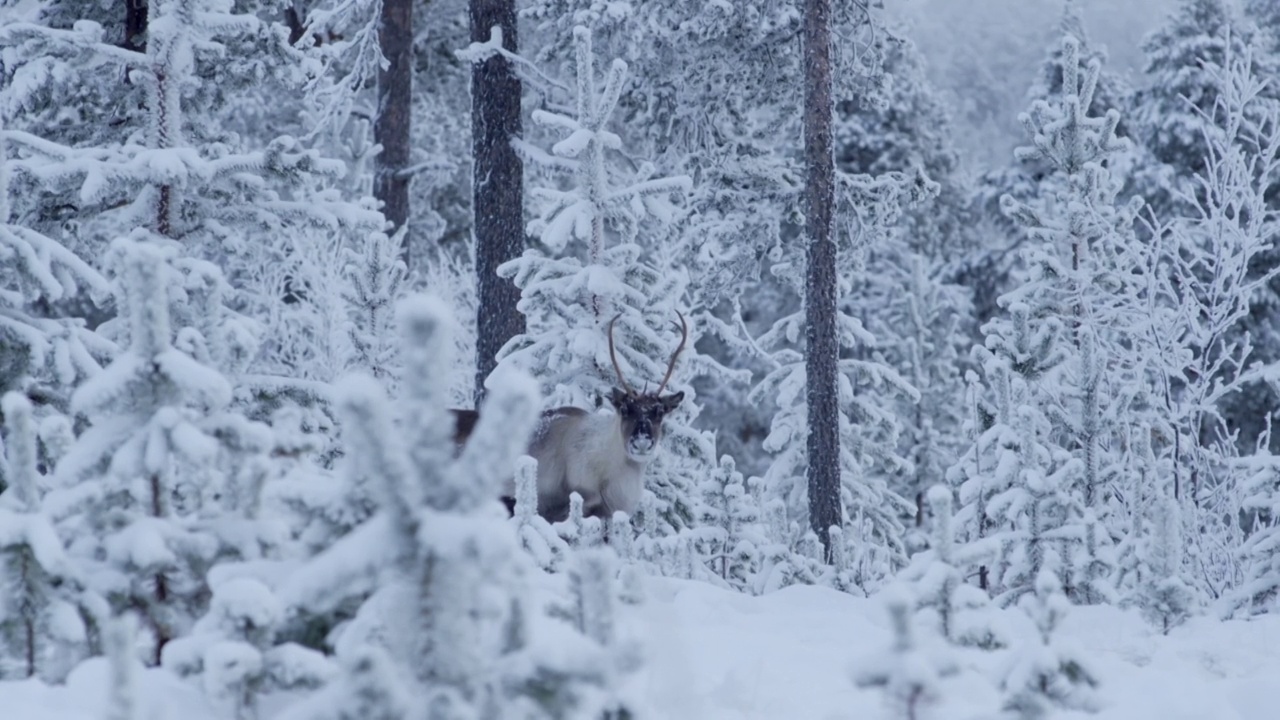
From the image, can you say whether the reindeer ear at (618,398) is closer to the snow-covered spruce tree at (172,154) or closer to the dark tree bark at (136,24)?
the snow-covered spruce tree at (172,154)

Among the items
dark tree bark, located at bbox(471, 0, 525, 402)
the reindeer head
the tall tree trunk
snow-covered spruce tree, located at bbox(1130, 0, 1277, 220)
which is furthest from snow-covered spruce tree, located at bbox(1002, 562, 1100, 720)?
snow-covered spruce tree, located at bbox(1130, 0, 1277, 220)

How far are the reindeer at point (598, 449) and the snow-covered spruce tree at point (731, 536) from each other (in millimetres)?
846

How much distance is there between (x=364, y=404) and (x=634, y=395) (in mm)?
8140

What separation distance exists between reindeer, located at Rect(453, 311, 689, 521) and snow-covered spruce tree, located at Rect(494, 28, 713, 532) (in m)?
0.56

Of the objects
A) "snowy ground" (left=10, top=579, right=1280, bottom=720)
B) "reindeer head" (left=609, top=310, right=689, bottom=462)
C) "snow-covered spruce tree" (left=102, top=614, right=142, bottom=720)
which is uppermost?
"snow-covered spruce tree" (left=102, top=614, right=142, bottom=720)

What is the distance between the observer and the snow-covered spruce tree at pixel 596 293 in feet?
38.3

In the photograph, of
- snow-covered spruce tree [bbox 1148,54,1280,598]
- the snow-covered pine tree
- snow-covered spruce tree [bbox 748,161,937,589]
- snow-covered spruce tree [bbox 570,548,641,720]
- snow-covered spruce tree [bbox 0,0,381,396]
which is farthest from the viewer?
snow-covered spruce tree [bbox 748,161,937,589]

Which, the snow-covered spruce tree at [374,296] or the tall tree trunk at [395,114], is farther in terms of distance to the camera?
the tall tree trunk at [395,114]

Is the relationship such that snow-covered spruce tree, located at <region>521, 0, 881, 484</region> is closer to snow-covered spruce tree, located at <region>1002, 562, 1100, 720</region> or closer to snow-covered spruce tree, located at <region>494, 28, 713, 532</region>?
snow-covered spruce tree, located at <region>494, 28, 713, 532</region>

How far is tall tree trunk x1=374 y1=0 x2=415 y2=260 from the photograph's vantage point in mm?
18906

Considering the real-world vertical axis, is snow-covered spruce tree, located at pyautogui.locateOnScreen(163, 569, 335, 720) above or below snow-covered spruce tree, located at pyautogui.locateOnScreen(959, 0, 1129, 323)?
below

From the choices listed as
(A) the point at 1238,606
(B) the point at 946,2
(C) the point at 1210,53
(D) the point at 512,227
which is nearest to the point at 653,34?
(D) the point at 512,227

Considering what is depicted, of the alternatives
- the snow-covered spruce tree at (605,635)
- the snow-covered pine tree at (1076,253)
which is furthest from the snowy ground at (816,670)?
the snow-covered pine tree at (1076,253)

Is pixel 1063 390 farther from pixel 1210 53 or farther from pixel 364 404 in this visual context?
pixel 1210 53
